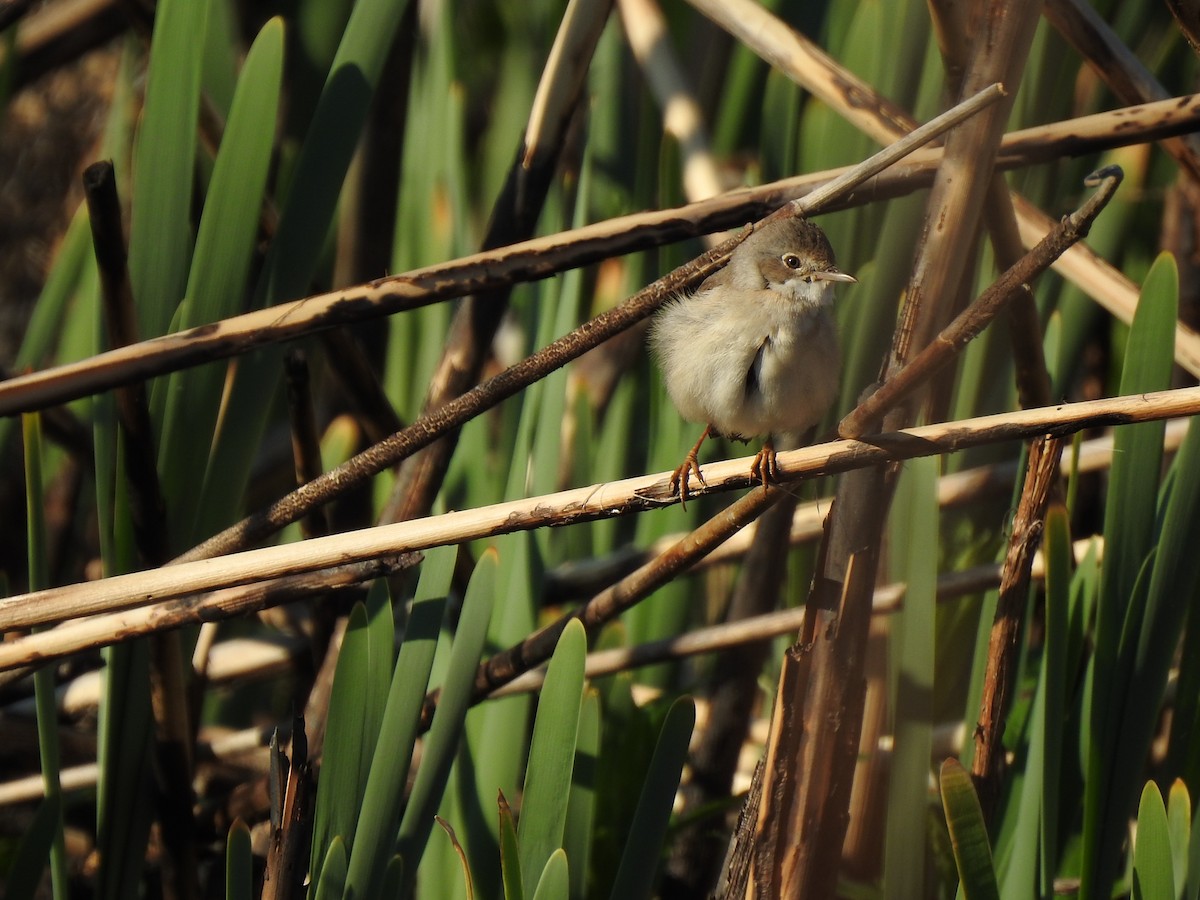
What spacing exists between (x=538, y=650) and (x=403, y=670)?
0.33 meters

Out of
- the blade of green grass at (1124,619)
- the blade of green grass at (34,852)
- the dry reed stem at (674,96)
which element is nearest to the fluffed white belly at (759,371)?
the dry reed stem at (674,96)

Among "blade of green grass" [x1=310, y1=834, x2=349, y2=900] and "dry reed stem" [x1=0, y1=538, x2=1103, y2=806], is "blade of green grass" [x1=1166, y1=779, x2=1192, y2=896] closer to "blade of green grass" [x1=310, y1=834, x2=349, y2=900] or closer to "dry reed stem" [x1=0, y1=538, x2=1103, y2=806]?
"dry reed stem" [x1=0, y1=538, x2=1103, y2=806]

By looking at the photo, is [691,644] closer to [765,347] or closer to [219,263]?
[765,347]

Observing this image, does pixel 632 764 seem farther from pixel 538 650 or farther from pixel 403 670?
pixel 403 670

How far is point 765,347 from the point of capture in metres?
2.07

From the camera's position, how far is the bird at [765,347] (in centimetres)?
201

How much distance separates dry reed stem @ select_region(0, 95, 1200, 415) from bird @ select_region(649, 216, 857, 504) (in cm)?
20

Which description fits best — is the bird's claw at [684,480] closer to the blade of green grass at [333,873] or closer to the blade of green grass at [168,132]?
the blade of green grass at [333,873]

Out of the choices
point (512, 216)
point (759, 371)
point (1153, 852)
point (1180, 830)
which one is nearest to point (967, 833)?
point (1153, 852)

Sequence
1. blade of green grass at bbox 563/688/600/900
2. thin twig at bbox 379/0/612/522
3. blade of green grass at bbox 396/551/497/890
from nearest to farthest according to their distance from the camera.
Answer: blade of green grass at bbox 396/551/497/890
blade of green grass at bbox 563/688/600/900
thin twig at bbox 379/0/612/522

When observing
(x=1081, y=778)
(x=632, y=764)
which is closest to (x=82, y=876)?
(x=632, y=764)

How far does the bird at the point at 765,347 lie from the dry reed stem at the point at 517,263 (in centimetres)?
20

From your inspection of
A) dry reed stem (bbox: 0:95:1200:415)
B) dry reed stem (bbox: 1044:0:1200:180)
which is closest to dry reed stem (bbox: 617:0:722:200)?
dry reed stem (bbox: 0:95:1200:415)

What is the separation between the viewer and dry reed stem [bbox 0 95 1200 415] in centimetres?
160
